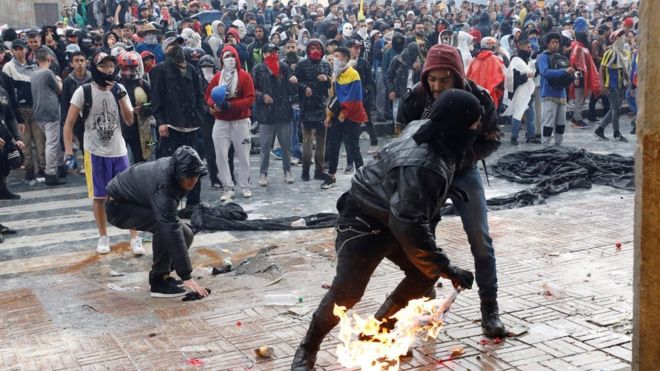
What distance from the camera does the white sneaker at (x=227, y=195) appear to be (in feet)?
34.6

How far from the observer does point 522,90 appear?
14828 mm

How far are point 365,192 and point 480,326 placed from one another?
182 centimetres

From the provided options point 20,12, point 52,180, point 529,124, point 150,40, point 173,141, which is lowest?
point 52,180

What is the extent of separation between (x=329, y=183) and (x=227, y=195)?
164cm

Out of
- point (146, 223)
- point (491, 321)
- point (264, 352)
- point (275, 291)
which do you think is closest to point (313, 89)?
point (146, 223)

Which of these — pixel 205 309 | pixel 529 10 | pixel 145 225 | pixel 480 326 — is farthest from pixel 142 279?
pixel 529 10

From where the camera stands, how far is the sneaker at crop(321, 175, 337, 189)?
11469mm

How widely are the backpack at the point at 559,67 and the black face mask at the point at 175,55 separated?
6.93 meters

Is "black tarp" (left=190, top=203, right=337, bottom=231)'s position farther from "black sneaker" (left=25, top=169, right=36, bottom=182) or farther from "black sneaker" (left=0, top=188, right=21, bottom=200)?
"black sneaker" (left=25, top=169, right=36, bottom=182)

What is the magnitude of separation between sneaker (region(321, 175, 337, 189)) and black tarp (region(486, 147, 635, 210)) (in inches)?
95.4

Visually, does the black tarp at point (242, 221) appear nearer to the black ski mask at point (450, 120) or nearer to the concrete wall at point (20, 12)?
the black ski mask at point (450, 120)

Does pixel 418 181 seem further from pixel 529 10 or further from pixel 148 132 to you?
pixel 529 10

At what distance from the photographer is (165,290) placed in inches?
269

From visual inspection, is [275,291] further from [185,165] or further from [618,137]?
[618,137]
